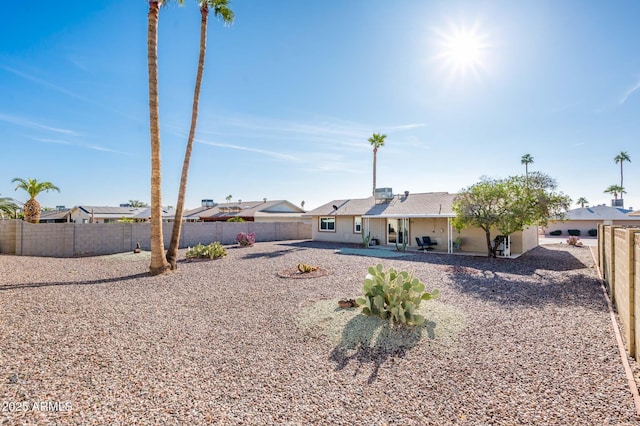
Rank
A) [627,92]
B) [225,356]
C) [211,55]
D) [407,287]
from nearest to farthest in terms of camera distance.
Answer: [225,356] < [407,287] < [627,92] < [211,55]

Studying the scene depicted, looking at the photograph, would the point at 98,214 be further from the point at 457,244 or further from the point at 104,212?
the point at 457,244

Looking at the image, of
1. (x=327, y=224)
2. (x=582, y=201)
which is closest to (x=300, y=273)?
(x=327, y=224)

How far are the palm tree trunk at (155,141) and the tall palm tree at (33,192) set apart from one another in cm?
1321

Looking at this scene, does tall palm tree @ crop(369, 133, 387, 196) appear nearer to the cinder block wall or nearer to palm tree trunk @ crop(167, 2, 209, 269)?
palm tree trunk @ crop(167, 2, 209, 269)

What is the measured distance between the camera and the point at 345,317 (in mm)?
6410

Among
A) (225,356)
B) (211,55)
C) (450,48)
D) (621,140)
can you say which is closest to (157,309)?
(225,356)

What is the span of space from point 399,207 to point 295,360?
1905cm

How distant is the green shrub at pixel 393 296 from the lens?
19.5 ft

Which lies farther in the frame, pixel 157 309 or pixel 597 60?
pixel 597 60

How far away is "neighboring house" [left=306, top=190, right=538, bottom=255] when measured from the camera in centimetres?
1814

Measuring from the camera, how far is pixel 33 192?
1986 cm

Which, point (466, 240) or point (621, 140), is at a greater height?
point (621, 140)

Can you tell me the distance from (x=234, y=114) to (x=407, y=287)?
14.8 meters

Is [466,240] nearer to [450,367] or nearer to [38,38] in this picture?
[450,367]
